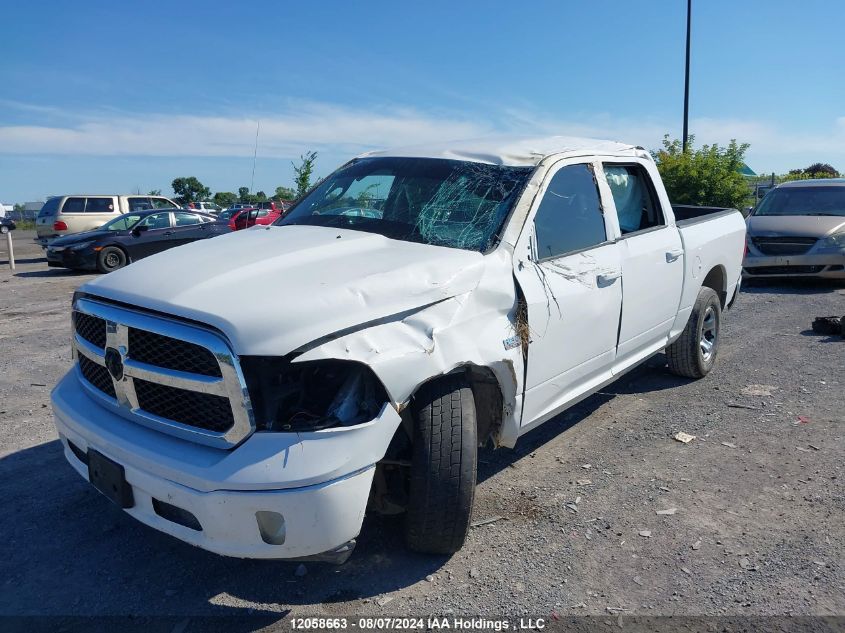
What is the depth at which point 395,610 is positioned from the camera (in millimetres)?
2760

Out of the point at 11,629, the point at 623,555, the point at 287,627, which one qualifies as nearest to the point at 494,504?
the point at 623,555

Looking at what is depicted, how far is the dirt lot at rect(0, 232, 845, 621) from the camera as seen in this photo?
283 centimetres

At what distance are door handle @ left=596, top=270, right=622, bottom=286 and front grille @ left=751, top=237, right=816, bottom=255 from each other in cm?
791

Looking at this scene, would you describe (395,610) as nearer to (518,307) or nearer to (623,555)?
(623,555)

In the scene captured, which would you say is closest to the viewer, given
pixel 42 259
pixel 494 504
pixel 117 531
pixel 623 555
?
pixel 623 555

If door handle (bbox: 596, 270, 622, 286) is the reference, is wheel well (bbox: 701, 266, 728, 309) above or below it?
below

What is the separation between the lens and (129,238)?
1588cm

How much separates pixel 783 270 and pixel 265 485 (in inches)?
412

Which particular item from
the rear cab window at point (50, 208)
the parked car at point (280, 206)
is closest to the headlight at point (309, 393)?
the parked car at point (280, 206)

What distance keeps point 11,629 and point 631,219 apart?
4217 mm

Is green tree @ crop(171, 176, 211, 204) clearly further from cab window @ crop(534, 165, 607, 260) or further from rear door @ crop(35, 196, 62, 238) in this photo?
cab window @ crop(534, 165, 607, 260)

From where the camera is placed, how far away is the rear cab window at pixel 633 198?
4.57 metres

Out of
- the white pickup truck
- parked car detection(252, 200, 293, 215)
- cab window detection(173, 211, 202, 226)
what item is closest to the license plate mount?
the white pickup truck

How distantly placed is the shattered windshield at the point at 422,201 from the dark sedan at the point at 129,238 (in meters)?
11.6
